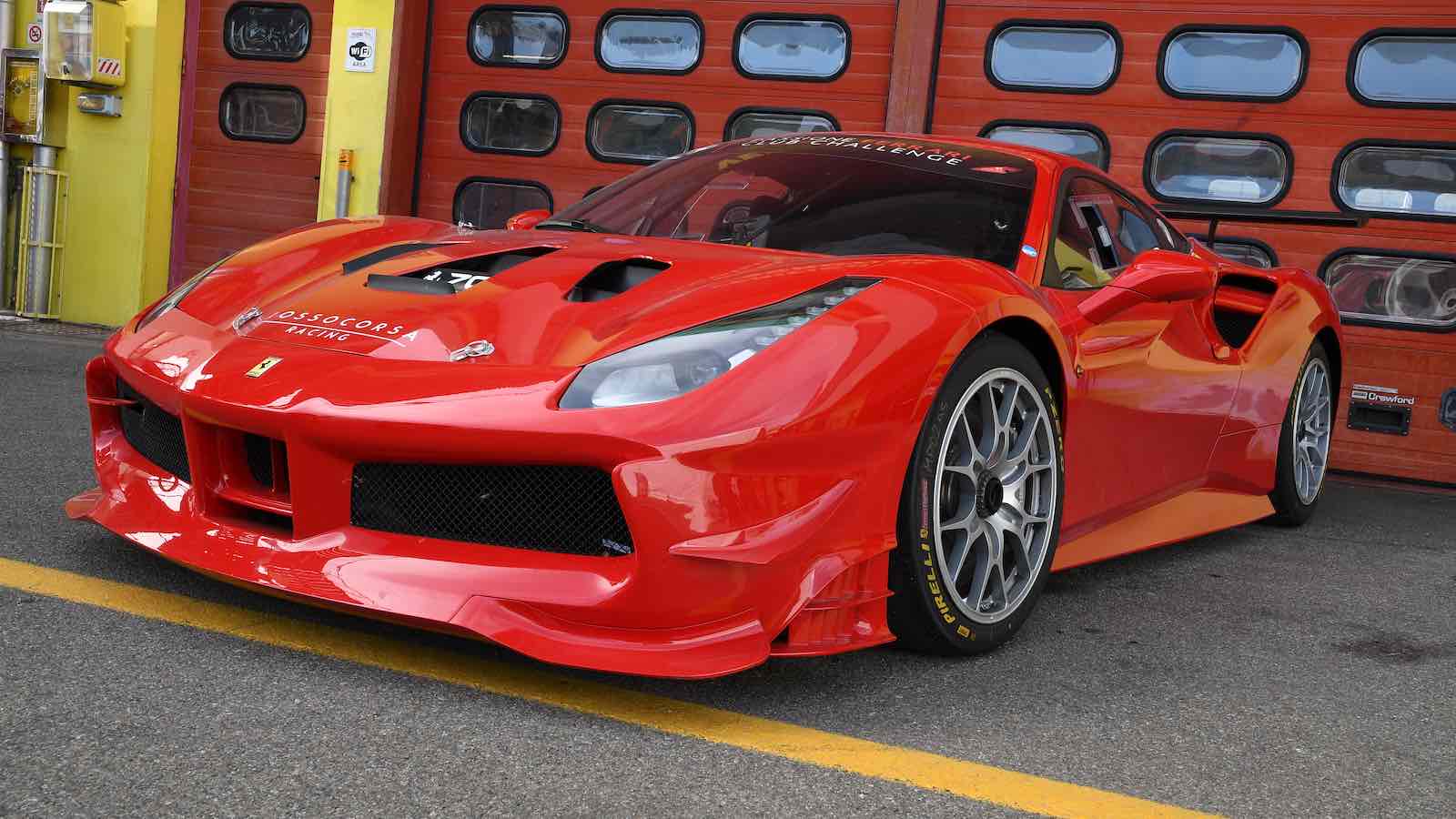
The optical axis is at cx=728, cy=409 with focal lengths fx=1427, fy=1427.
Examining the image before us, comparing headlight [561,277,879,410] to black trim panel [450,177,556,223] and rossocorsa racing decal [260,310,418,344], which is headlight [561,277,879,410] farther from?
black trim panel [450,177,556,223]

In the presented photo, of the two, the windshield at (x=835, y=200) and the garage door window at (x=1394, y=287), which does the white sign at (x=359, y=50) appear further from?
the garage door window at (x=1394, y=287)

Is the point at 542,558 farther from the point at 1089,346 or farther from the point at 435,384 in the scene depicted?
the point at 1089,346

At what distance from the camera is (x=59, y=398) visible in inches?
193

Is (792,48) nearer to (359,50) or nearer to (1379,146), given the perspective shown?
(359,50)

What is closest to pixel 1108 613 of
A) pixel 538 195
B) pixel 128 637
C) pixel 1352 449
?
pixel 128 637

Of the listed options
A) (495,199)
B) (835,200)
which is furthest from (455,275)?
(495,199)

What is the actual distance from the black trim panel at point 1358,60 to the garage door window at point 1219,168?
0.35 m

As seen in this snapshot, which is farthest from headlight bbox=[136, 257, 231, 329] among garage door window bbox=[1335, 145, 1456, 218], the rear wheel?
garage door window bbox=[1335, 145, 1456, 218]

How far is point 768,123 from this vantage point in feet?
22.5

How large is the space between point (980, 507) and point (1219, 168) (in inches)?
158

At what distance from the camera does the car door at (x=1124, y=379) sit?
9.80 feet

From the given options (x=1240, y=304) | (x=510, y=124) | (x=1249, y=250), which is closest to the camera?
(x=1240, y=304)

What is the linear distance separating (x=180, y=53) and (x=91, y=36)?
1.66 ft

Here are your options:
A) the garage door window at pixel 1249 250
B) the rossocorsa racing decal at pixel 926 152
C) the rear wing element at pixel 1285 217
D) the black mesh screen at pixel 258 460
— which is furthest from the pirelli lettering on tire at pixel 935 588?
the garage door window at pixel 1249 250
